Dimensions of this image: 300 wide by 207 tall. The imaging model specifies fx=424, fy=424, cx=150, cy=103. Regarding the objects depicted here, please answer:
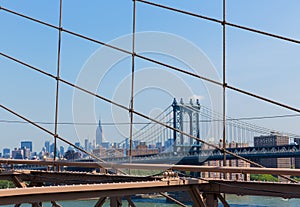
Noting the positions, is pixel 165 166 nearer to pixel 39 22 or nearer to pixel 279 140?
pixel 39 22

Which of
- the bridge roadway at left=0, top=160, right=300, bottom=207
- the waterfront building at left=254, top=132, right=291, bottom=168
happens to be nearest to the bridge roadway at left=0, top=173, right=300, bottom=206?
the bridge roadway at left=0, top=160, right=300, bottom=207

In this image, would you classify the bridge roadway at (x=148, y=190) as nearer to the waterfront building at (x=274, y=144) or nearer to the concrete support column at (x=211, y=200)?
the concrete support column at (x=211, y=200)

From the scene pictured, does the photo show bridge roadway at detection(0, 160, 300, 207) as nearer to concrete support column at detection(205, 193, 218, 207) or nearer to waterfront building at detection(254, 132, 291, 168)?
concrete support column at detection(205, 193, 218, 207)

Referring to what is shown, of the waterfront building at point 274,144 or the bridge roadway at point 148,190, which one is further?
the waterfront building at point 274,144

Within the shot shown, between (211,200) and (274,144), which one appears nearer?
(211,200)

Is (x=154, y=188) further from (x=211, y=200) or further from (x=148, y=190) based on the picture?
(x=211, y=200)

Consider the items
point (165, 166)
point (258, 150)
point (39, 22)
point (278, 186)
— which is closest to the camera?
point (278, 186)

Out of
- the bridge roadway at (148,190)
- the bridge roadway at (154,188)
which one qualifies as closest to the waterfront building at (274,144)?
the bridge roadway at (154,188)

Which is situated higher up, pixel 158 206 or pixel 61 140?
pixel 61 140

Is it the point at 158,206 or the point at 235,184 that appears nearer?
the point at 235,184

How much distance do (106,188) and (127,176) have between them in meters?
1.05

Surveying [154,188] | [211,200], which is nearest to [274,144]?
[211,200]

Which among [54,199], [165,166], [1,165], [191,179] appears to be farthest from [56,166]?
[54,199]

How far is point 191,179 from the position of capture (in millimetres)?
3074
